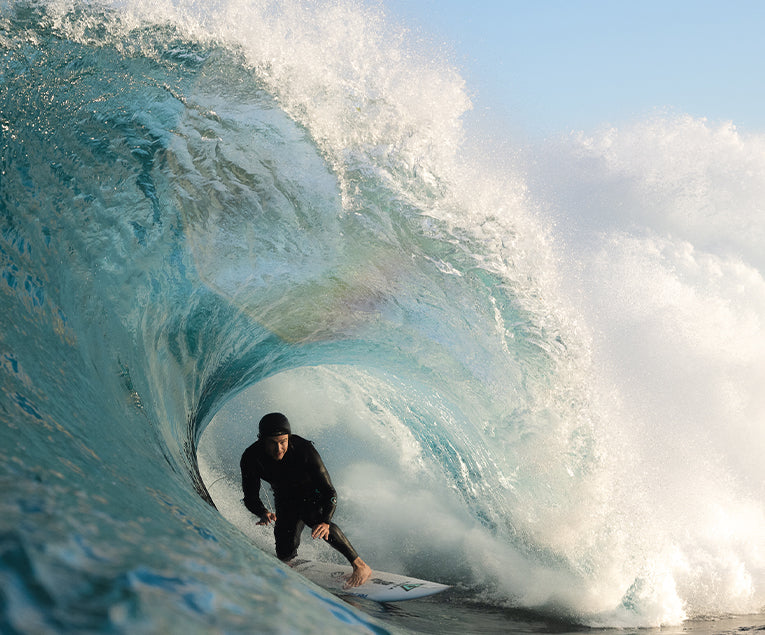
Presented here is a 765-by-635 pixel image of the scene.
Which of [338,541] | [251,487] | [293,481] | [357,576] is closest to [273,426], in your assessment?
[293,481]

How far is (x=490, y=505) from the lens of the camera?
5.38 m

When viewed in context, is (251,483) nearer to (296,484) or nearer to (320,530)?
(296,484)

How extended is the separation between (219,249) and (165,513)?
3092 mm

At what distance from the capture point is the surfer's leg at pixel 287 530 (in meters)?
4.01

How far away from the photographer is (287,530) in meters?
4.09

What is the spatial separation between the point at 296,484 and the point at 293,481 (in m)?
0.03

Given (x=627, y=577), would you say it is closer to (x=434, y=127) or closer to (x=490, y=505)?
(x=490, y=505)

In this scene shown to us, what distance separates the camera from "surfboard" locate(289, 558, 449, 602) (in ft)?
13.4

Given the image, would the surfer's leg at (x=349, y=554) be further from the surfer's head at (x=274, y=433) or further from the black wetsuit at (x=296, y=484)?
the surfer's head at (x=274, y=433)

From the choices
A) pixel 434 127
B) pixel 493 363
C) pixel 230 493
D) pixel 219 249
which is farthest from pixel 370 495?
pixel 434 127

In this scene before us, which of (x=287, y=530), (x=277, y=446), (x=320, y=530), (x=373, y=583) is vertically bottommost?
(x=373, y=583)

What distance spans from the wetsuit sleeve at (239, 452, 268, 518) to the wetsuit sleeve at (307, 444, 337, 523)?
42 cm

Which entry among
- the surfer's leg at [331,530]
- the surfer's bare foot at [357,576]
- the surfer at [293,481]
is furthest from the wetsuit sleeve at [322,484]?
the surfer's bare foot at [357,576]

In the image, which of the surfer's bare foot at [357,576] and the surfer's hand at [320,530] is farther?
the surfer's bare foot at [357,576]
